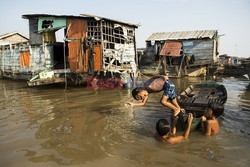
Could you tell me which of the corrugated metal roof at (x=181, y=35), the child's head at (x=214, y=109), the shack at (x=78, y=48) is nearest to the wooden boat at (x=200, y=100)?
the child's head at (x=214, y=109)

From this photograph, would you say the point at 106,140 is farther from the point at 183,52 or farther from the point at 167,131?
the point at 183,52

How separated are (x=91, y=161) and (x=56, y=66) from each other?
12.6 m

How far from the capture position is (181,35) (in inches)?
885

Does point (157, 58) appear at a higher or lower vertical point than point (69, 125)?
higher

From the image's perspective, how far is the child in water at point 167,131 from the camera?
4.55 meters

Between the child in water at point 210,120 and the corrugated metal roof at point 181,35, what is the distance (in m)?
16.7

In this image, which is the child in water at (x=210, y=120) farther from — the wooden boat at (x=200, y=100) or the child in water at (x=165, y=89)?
the child in water at (x=165, y=89)

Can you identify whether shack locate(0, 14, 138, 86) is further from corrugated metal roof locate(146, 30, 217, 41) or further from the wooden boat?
corrugated metal roof locate(146, 30, 217, 41)

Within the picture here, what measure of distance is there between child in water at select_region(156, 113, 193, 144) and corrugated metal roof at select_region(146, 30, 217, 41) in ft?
57.4

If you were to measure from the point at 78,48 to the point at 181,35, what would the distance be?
12714 mm

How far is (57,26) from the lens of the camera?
14.1 metres

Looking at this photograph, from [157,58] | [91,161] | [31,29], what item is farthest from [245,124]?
[157,58]

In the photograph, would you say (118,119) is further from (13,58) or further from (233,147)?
(13,58)

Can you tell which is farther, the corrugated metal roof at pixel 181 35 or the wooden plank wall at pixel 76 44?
the corrugated metal roof at pixel 181 35
